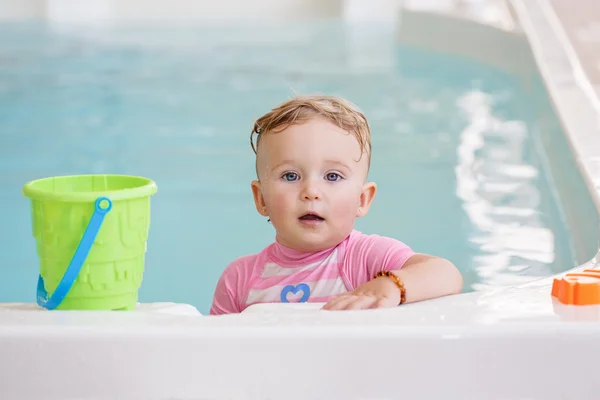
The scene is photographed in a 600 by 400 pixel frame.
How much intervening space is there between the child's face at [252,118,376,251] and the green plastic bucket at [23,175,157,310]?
0.92 ft

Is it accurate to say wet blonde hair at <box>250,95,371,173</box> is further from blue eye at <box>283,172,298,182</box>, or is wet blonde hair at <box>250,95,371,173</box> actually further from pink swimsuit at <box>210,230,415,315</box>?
pink swimsuit at <box>210,230,415,315</box>

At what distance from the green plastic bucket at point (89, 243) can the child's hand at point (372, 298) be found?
361mm

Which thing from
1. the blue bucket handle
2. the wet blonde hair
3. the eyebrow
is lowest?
the blue bucket handle

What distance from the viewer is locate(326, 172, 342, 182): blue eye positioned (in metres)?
1.85

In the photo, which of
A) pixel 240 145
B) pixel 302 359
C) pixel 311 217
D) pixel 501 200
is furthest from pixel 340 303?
pixel 240 145

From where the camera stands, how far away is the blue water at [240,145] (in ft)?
11.1

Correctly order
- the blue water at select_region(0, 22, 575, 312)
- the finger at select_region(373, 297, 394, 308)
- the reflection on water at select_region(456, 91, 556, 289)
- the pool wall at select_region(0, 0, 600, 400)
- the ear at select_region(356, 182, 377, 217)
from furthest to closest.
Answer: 1. the blue water at select_region(0, 22, 575, 312)
2. the reflection on water at select_region(456, 91, 556, 289)
3. the ear at select_region(356, 182, 377, 217)
4. the finger at select_region(373, 297, 394, 308)
5. the pool wall at select_region(0, 0, 600, 400)

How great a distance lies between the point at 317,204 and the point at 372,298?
0.98 feet

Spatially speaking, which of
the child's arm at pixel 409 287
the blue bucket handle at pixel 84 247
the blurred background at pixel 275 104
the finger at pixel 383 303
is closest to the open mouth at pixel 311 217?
the child's arm at pixel 409 287

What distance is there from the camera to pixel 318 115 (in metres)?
1.87

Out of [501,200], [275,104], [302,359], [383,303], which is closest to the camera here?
[302,359]

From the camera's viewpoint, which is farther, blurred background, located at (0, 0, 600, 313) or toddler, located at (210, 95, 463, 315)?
blurred background, located at (0, 0, 600, 313)

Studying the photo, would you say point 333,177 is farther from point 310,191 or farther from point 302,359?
point 302,359

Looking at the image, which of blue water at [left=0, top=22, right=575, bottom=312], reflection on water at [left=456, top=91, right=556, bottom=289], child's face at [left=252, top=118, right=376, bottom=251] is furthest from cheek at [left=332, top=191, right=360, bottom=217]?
reflection on water at [left=456, top=91, right=556, bottom=289]
